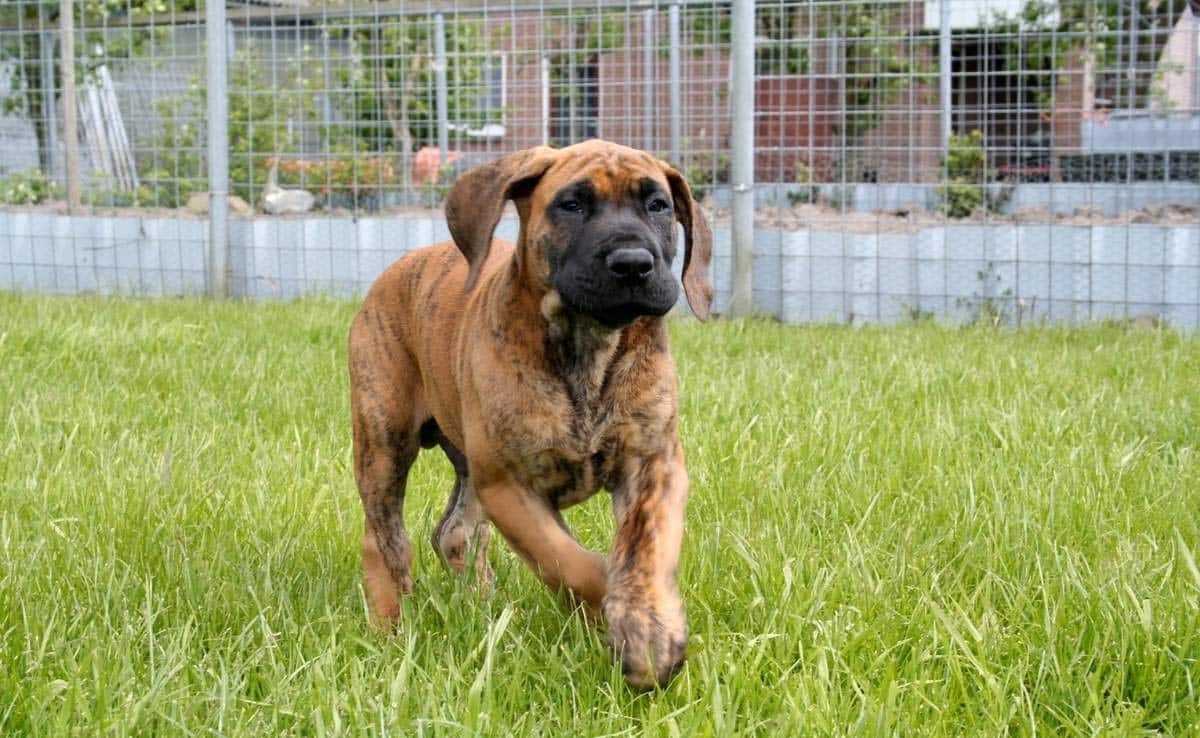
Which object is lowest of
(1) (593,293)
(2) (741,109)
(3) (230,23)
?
(1) (593,293)

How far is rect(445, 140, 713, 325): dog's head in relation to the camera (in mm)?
3168

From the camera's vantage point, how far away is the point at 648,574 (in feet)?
9.68

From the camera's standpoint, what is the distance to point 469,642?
3023 millimetres

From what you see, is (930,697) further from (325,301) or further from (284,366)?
(325,301)

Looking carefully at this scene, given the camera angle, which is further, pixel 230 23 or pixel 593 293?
pixel 230 23

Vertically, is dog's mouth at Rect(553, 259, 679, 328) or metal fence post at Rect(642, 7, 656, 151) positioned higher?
metal fence post at Rect(642, 7, 656, 151)

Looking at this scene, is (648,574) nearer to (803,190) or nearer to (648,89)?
(803,190)

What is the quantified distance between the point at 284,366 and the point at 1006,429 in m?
3.11

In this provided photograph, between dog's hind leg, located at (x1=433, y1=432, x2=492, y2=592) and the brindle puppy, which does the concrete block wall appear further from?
the brindle puppy

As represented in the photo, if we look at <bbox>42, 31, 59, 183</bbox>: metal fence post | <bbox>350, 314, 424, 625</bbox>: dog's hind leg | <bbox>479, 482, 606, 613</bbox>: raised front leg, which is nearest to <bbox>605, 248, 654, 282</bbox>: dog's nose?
<bbox>479, 482, 606, 613</bbox>: raised front leg

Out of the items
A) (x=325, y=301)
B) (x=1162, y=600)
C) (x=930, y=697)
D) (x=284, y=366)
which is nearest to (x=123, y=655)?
(x=930, y=697)

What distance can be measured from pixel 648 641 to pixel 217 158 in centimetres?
809

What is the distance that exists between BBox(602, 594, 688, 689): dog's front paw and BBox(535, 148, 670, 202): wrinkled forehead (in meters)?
1.01

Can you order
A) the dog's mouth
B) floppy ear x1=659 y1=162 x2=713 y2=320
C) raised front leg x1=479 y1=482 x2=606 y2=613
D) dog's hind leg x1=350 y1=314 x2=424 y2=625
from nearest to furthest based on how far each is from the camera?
raised front leg x1=479 y1=482 x2=606 y2=613
the dog's mouth
floppy ear x1=659 y1=162 x2=713 y2=320
dog's hind leg x1=350 y1=314 x2=424 y2=625
